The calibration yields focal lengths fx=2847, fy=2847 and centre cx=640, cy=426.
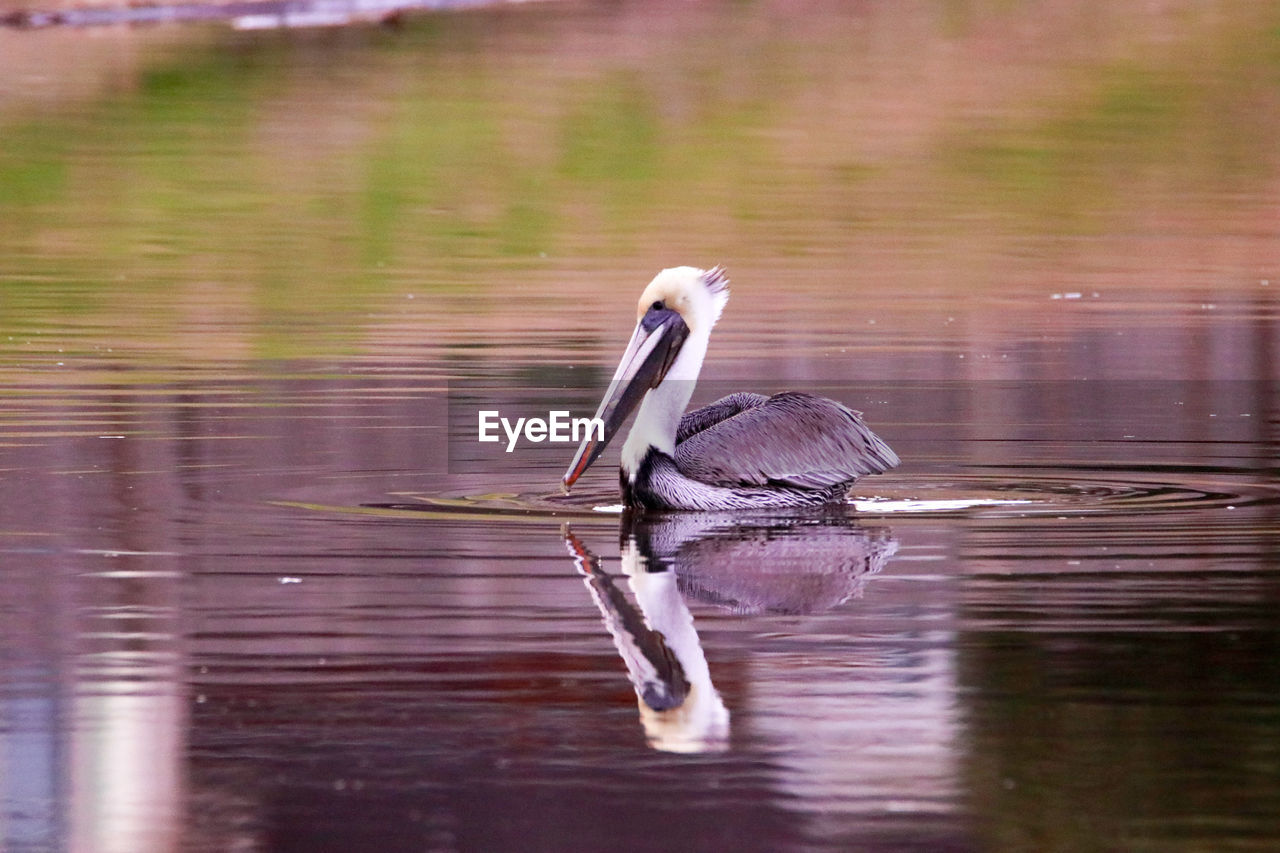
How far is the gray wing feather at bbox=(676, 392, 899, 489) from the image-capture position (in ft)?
35.2

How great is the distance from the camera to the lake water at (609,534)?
579 centimetres

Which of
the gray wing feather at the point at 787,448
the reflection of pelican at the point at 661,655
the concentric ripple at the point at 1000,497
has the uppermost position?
the reflection of pelican at the point at 661,655

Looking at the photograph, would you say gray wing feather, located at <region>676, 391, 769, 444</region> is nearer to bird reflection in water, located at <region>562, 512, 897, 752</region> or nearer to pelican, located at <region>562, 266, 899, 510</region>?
pelican, located at <region>562, 266, 899, 510</region>

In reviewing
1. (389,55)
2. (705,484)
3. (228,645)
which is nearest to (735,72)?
(389,55)

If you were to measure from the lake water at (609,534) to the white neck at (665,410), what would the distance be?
25 cm

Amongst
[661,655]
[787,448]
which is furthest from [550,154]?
[661,655]

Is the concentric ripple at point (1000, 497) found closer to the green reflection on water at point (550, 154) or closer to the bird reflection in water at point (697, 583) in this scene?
the bird reflection in water at point (697, 583)

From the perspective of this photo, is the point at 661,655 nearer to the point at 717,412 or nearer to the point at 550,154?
the point at 717,412

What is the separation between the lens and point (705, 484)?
10742 millimetres

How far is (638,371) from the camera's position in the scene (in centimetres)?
1108

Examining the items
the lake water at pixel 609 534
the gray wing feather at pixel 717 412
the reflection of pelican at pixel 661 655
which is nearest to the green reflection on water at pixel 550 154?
the lake water at pixel 609 534

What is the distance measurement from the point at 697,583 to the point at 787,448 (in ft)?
7.28

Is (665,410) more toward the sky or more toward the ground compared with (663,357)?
more toward the ground

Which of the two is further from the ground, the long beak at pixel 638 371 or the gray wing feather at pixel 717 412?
the long beak at pixel 638 371
